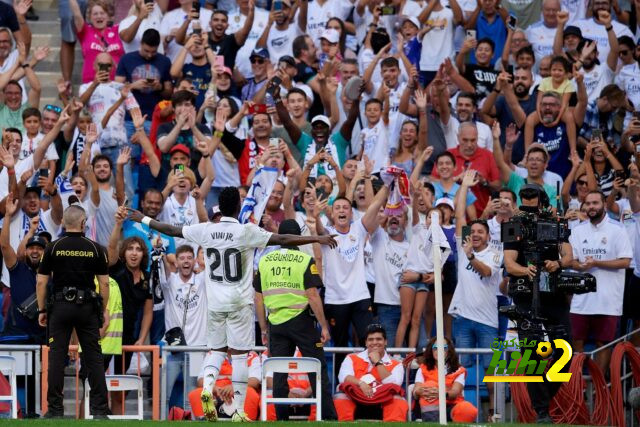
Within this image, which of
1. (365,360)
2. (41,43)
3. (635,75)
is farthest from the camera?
(41,43)

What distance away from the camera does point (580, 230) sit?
1900 centimetres

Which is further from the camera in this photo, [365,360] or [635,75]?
[635,75]

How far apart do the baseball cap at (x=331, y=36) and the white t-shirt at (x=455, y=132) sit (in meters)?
Result: 2.19

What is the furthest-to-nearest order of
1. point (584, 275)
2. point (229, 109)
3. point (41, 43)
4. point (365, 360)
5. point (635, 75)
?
point (41, 43)
point (635, 75)
point (229, 109)
point (365, 360)
point (584, 275)

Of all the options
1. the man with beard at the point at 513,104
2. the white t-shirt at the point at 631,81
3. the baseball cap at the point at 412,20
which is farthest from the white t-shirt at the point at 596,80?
the baseball cap at the point at 412,20

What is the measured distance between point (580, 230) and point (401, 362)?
10.8 ft

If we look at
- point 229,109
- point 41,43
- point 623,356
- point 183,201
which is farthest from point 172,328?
point 41,43

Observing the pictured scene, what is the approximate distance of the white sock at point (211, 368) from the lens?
48.9 ft

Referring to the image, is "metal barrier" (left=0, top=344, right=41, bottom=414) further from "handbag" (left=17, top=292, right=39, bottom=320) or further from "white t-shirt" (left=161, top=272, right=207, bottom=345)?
"white t-shirt" (left=161, top=272, right=207, bottom=345)

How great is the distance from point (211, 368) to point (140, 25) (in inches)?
375

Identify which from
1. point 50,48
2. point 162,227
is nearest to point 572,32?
point 50,48

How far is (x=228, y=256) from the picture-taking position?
15430 millimetres

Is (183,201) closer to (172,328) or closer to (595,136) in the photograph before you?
(172,328)

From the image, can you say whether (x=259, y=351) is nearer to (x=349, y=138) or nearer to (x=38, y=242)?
(x=38, y=242)
